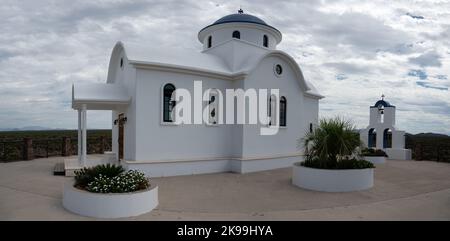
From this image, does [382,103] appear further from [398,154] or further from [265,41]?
[265,41]

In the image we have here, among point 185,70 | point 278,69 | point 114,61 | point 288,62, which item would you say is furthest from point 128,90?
point 288,62

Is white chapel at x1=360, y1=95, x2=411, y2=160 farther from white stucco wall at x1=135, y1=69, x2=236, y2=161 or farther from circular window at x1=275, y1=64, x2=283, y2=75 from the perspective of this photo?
white stucco wall at x1=135, y1=69, x2=236, y2=161

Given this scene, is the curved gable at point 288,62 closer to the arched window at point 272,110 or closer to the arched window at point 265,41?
the arched window at point 272,110

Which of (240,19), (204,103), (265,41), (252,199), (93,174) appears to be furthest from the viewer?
(265,41)

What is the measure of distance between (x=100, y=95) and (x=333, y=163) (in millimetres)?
9135

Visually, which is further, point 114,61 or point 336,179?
point 114,61

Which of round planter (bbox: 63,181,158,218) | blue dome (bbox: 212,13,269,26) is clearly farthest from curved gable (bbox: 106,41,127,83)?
round planter (bbox: 63,181,158,218)

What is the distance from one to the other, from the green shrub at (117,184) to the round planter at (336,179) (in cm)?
535

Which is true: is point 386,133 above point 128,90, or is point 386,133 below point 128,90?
below

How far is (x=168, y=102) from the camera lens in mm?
12758

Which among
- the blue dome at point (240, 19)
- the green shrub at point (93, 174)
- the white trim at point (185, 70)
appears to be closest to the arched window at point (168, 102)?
the white trim at point (185, 70)

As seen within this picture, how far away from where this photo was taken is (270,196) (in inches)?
363

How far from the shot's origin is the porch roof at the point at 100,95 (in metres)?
12.3
